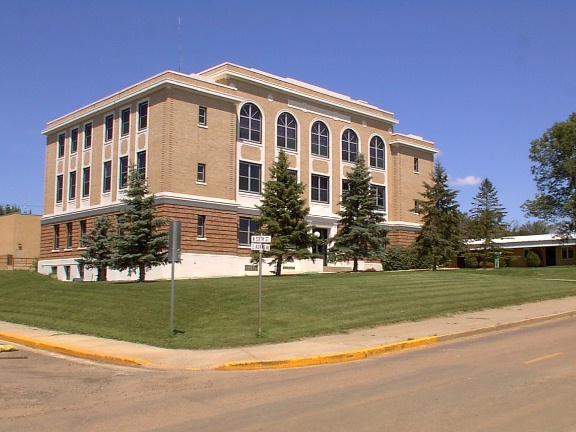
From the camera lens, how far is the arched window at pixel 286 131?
45.9 metres

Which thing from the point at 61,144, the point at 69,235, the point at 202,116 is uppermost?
the point at 61,144

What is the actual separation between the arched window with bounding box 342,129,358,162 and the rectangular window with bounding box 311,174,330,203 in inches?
112

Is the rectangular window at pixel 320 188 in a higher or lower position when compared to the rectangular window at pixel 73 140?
lower

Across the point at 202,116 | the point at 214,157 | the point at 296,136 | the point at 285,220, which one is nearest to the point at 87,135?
the point at 202,116

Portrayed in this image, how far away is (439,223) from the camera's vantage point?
42688 millimetres

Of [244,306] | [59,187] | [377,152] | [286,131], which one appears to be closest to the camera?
[244,306]

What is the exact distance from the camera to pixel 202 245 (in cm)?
3881

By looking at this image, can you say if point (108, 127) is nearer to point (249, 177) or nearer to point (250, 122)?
point (250, 122)

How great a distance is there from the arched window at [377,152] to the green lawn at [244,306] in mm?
26111

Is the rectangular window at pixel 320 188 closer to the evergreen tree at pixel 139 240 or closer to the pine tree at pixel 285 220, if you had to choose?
the pine tree at pixel 285 220

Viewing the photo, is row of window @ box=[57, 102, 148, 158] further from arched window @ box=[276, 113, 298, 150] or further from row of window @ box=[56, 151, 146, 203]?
arched window @ box=[276, 113, 298, 150]

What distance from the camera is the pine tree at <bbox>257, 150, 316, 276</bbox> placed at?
34.7 meters

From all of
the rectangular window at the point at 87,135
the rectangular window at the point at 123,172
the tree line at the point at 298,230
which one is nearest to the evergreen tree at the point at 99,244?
the tree line at the point at 298,230

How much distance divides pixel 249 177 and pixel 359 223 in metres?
8.64
